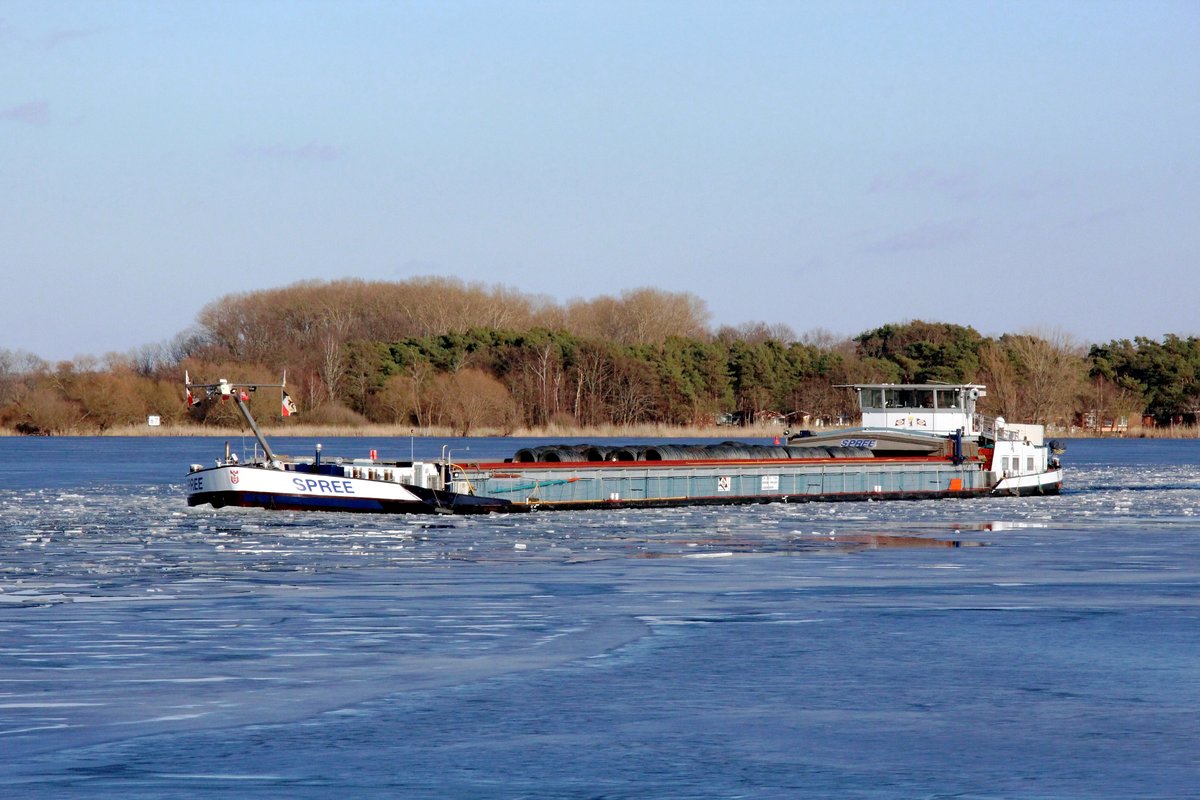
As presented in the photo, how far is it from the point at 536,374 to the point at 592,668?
427 feet

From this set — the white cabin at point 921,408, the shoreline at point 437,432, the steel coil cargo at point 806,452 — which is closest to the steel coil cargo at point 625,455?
the steel coil cargo at point 806,452

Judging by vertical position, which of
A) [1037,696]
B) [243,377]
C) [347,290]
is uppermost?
[347,290]

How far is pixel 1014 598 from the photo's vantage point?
25.0m

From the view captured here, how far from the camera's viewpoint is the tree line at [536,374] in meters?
138

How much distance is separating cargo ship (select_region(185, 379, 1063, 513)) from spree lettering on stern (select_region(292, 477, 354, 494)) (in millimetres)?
29

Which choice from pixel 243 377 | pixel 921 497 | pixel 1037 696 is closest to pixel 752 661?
pixel 1037 696

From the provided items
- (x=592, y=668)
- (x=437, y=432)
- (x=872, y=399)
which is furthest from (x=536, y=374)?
(x=592, y=668)

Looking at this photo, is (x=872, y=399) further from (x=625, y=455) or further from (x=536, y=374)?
(x=536, y=374)

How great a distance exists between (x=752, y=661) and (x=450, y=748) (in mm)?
5646

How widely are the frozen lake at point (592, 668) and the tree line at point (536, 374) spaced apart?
99061mm

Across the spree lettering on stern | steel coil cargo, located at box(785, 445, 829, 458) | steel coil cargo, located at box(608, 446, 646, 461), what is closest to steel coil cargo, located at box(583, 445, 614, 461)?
steel coil cargo, located at box(608, 446, 646, 461)

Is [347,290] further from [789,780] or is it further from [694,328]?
[789,780]

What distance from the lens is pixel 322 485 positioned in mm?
44031

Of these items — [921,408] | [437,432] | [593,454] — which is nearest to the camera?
[593,454]
